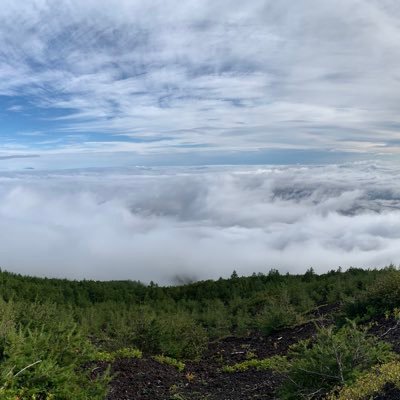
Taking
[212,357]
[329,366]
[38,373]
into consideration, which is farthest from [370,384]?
[212,357]

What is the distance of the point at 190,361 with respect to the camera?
1262 centimetres

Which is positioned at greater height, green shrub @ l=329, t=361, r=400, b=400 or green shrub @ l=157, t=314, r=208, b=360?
green shrub @ l=329, t=361, r=400, b=400

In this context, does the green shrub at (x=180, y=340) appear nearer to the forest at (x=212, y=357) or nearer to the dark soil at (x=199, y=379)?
the forest at (x=212, y=357)

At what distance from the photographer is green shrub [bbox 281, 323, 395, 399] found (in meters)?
6.71

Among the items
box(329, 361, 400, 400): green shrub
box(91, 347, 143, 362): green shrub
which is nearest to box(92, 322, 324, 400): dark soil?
box(91, 347, 143, 362): green shrub

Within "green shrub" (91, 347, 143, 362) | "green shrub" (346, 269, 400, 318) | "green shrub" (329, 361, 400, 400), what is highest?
"green shrub" (346, 269, 400, 318)

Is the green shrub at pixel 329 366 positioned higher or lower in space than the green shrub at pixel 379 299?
lower

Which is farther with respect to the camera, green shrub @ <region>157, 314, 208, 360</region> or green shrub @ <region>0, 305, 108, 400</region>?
green shrub @ <region>157, 314, 208, 360</region>

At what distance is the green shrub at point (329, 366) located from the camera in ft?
22.0

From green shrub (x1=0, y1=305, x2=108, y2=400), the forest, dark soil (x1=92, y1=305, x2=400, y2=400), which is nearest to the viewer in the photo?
green shrub (x1=0, y1=305, x2=108, y2=400)

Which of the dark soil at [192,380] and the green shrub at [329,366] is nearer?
the green shrub at [329,366]

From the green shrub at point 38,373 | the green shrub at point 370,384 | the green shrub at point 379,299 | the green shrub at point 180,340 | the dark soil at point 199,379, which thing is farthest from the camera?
the green shrub at point 180,340

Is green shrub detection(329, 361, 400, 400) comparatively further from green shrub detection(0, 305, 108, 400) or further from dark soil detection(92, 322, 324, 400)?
green shrub detection(0, 305, 108, 400)

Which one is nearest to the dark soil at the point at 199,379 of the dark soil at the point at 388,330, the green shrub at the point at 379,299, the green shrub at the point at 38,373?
the dark soil at the point at 388,330
